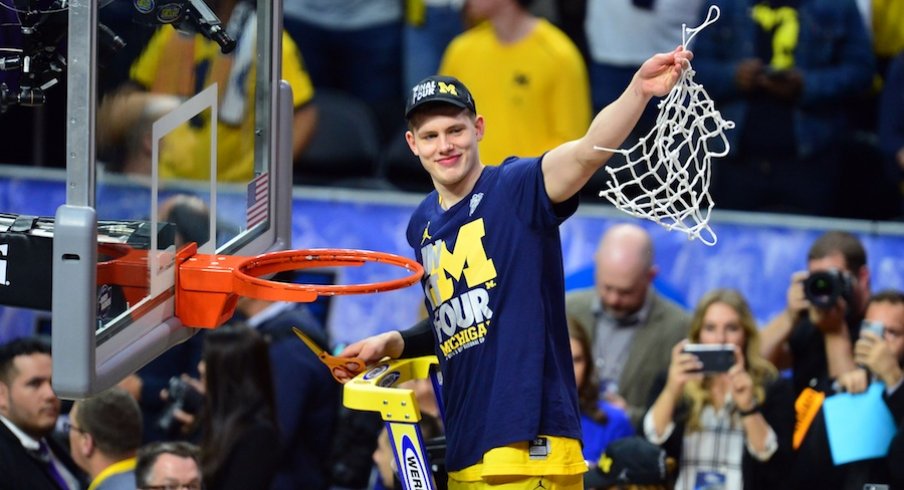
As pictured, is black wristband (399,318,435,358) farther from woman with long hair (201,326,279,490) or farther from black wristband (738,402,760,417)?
black wristband (738,402,760,417)

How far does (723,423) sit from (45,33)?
391 centimetres

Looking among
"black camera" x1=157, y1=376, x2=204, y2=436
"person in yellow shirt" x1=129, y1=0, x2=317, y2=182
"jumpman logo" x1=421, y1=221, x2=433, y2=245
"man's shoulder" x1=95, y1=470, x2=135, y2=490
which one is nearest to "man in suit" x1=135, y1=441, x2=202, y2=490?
"man's shoulder" x1=95, y1=470, x2=135, y2=490

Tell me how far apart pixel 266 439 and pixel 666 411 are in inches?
79.8

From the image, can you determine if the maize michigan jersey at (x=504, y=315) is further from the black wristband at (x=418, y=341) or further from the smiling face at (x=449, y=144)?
the black wristband at (x=418, y=341)

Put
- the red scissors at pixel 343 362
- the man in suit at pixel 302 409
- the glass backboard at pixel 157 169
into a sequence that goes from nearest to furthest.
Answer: the glass backboard at pixel 157 169 < the red scissors at pixel 343 362 < the man in suit at pixel 302 409

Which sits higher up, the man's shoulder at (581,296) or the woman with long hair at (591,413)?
the man's shoulder at (581,296)

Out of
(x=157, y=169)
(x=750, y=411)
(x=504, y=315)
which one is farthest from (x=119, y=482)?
(x=750, y=411)

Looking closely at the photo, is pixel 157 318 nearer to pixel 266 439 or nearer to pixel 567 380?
pixel 567 380

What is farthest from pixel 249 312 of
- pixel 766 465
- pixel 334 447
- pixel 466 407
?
pixel 466 407

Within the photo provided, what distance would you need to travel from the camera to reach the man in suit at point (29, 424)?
Answer: 796 centimetres

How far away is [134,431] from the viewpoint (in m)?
8.16

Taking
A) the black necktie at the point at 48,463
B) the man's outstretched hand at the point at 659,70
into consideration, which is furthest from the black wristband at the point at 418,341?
the black necktie at the point at 48,463

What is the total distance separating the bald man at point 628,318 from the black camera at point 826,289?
28.4 inches

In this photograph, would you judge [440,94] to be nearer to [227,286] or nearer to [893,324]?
[227,286]
